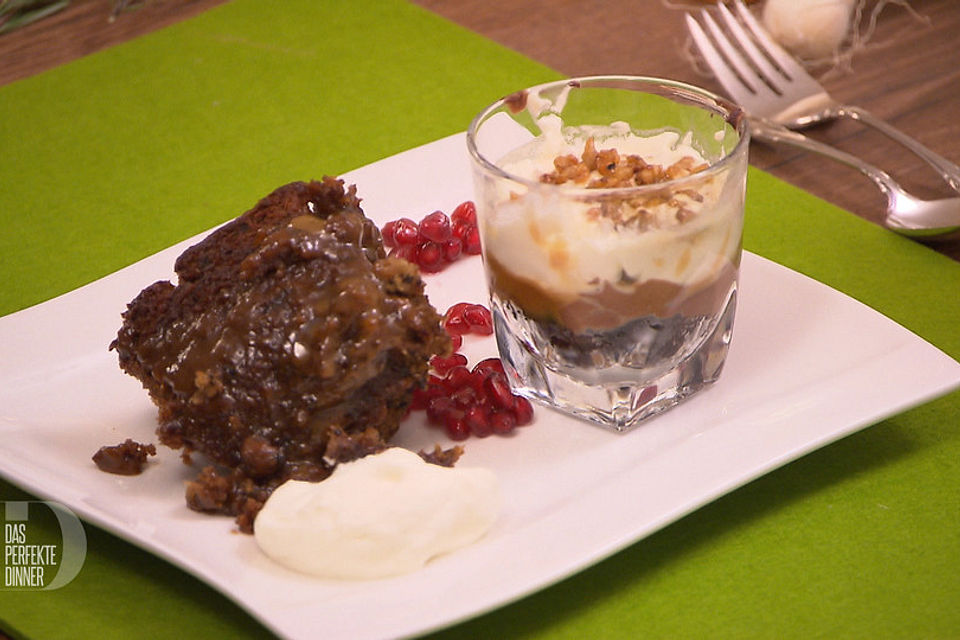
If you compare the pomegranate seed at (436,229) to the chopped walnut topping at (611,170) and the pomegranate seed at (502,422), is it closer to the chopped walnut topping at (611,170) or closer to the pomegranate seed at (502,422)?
the chopped walnut topping at (611,170)

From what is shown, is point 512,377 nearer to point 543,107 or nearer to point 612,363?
point 612,363

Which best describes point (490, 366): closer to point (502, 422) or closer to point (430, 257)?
point (502, 422)

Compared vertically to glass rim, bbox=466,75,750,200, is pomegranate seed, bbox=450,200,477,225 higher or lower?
lower

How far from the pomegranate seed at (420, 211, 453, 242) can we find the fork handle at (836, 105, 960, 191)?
147 cm

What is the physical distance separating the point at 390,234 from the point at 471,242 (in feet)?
0.73

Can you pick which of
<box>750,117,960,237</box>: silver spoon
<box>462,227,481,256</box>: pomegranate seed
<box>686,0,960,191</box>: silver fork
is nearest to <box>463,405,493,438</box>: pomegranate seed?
<box>462,227,481,256</box>: pomegranate seed

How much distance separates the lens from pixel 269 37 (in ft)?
15.5

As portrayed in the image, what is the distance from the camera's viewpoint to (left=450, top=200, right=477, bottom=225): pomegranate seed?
320 cm

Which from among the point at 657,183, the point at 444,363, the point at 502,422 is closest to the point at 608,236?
the point at 657,183

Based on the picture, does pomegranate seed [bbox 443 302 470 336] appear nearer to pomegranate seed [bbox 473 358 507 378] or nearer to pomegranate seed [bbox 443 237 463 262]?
pomegranate seed [bbox 473 358 507 378]

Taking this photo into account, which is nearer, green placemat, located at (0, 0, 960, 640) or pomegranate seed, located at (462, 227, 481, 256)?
green placemat, located at (0, 0, 960, 640)

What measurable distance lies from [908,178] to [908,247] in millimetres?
452

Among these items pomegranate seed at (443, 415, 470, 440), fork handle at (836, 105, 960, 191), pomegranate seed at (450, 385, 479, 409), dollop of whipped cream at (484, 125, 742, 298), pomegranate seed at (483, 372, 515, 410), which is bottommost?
pomegranate seed at (443, 415, 470, 440)

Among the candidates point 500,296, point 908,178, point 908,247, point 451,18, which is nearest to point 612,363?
point 500,296
